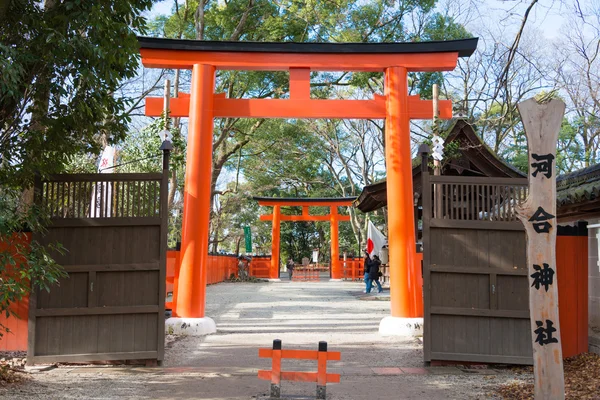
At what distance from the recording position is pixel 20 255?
7348 mm

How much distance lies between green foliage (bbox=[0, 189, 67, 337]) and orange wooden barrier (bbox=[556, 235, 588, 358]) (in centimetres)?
638

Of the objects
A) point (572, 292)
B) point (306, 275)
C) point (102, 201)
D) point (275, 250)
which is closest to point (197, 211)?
point (102, 201)

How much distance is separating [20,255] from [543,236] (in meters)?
5.98

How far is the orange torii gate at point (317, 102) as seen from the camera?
10922mm

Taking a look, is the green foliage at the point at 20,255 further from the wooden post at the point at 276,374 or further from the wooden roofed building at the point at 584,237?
the wooden roofed building at the point at 584,237

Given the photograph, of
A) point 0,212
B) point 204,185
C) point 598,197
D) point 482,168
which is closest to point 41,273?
point 0,212

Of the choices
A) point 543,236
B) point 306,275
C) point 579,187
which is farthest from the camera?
point 306,275

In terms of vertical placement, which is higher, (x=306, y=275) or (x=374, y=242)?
(x=374, y=242)

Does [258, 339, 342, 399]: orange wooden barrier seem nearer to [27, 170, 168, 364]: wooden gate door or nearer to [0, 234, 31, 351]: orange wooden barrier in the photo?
[27, 170, 168, 364]: wooden gate door

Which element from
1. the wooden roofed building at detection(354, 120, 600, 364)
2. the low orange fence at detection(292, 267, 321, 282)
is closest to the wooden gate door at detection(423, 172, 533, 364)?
the wooden roofed building at detection(354, 120, 600, 364)

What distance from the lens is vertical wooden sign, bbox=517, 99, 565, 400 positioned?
17.5ft

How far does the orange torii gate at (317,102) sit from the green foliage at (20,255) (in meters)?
3.55

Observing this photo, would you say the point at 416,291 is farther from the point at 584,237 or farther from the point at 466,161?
the point at 466,161

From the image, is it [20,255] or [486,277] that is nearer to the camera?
[20,255]
